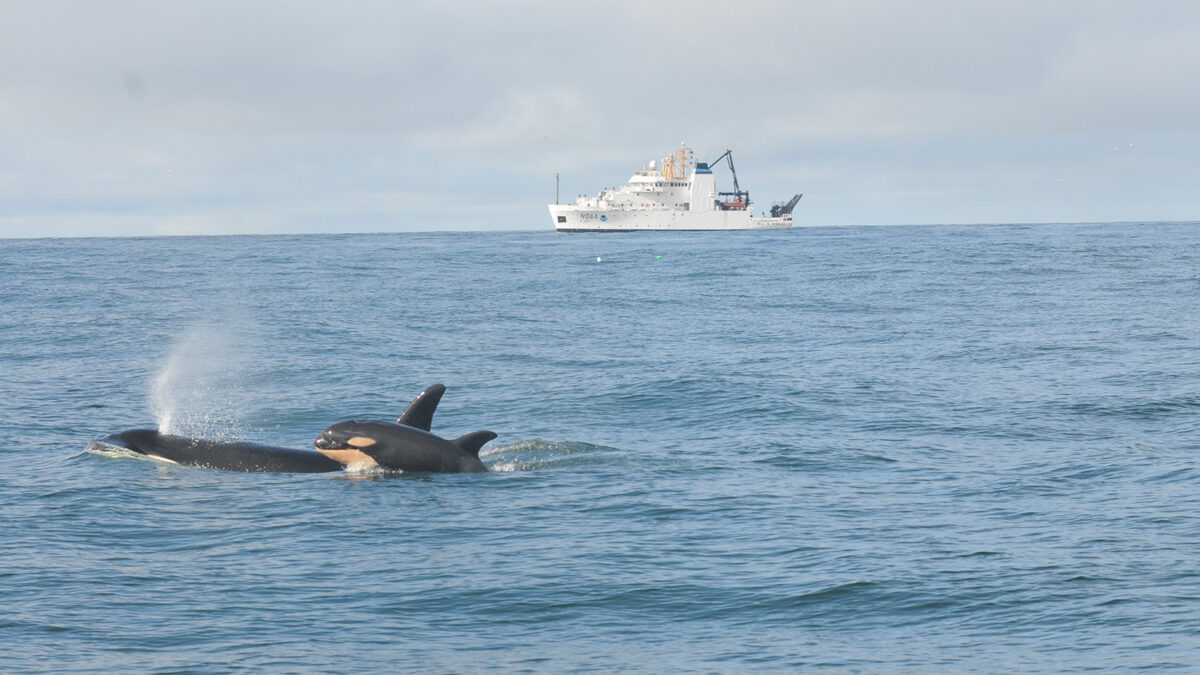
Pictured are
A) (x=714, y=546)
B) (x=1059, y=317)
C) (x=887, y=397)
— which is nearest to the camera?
(x=714, y=546)

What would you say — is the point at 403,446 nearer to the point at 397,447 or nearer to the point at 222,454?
the point at 397,447

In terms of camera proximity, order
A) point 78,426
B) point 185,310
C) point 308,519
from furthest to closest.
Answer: point 185,310 → point 78,426 → point 308,519

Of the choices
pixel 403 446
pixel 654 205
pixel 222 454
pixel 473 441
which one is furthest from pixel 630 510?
pixel 654 205

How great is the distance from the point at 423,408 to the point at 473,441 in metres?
0.97

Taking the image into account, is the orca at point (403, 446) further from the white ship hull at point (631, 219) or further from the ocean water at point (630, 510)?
the white ship hull at point (631, 219)

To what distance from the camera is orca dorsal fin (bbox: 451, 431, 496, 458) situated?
19125 mm

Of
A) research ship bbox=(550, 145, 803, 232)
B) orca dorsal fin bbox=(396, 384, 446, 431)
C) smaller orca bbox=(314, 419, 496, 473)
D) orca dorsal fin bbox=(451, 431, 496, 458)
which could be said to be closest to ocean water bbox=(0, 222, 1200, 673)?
smaller orca bbox=(314, 419, 496, 473)

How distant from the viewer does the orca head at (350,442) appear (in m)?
18.9

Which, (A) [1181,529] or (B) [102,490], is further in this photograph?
(B) [102,490]

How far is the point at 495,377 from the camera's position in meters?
33.1

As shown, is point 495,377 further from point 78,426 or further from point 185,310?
point 185,310

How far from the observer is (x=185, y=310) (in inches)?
2235

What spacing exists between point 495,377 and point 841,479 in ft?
50.2

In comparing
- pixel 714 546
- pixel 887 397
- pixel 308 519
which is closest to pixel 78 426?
pixel 308 519
